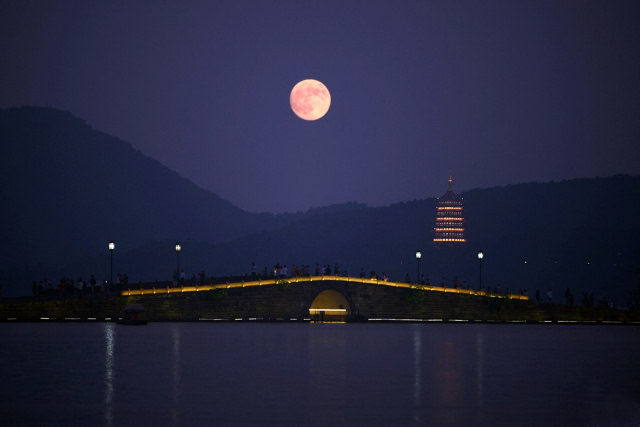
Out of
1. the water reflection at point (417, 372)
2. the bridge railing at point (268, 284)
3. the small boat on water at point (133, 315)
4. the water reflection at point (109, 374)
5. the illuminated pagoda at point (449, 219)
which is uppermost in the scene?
the illuminated pagoda at point (449, 219)

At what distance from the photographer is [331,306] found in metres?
77.6

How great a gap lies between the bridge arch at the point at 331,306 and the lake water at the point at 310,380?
23.5m

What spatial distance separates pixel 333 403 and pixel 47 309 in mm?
42973

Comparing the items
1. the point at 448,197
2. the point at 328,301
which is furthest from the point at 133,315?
the point at 448,197

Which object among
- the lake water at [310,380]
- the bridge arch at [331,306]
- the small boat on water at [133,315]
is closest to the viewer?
the lake water at [310,380]

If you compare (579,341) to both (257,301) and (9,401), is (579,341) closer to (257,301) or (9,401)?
(257,301)

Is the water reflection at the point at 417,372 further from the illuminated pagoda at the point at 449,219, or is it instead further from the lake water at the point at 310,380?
the illuminated pagoda at the point at 449,219

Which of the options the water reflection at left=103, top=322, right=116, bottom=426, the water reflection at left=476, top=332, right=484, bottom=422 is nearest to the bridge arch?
the water reflection at left=476, top=332, right=484, bottom=422

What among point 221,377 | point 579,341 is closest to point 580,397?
point 221,377

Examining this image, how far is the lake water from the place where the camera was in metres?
20.8

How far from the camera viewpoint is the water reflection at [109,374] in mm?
20891


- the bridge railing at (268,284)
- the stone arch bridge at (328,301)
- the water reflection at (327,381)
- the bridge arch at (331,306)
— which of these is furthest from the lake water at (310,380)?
the bridge arch at (331,306)

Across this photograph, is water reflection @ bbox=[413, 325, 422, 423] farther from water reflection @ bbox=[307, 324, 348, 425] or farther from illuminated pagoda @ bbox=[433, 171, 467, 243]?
illuminated pagoda @ bbox=[433, 171, 467, 243]

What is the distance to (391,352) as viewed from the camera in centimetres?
3994
